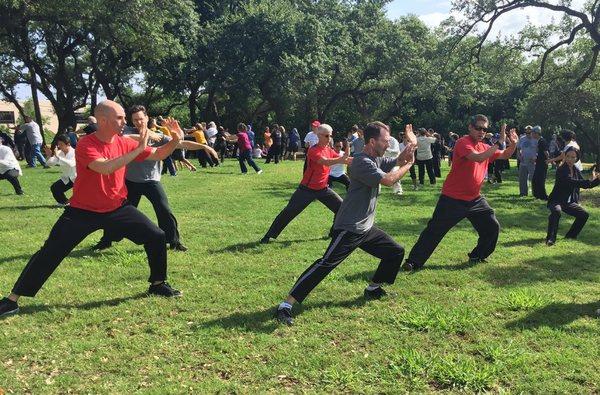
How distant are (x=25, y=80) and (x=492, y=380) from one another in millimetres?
39412

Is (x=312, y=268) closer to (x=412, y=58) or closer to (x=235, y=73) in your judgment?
(x=235, y=73)

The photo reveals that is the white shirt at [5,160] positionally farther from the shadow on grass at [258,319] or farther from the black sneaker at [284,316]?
the black sneaker at [284,316]

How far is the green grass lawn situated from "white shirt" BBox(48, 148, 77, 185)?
1.77m

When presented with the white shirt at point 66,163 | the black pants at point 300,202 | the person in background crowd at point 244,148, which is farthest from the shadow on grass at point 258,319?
the person in background crowd at point 244,148

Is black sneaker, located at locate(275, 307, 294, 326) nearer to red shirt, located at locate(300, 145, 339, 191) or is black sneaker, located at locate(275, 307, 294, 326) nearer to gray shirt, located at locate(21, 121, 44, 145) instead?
red shirt, located at locate(300, 145, 339, 191)

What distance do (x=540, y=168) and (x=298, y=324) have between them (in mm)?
10015

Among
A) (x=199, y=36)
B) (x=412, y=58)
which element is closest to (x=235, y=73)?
(x=199, y=36)

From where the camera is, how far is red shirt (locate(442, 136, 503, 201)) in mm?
6590

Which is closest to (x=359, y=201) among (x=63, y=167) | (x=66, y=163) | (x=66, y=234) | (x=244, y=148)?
(x=66, y=234)

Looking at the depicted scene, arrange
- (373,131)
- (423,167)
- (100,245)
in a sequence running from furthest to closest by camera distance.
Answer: (423,167) < (100,245) < (373,131)

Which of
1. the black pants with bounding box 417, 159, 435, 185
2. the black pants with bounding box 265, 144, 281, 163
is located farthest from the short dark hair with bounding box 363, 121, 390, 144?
the black pants with bounding box 265, 144, 281, 163

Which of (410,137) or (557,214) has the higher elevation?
(410,137)

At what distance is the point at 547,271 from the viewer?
673 cm

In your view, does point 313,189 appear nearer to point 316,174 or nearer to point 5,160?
point 316,174
